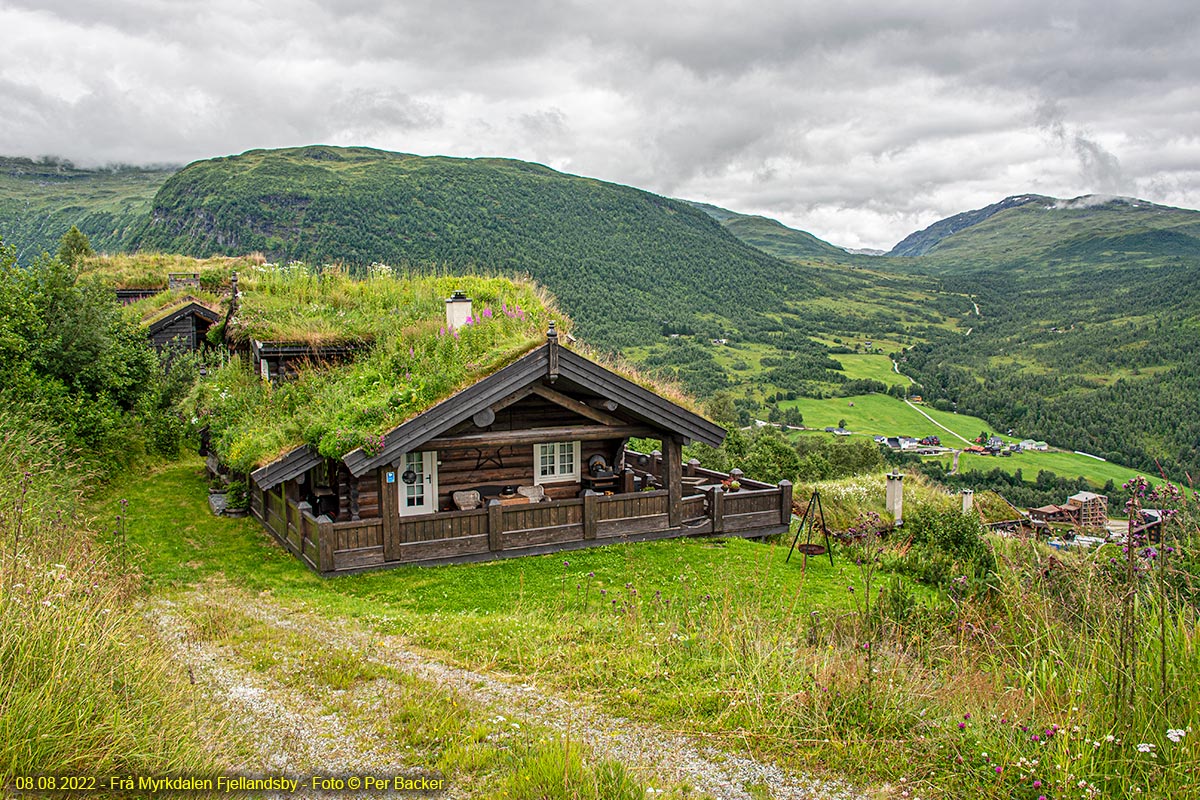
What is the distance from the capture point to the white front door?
52.1 feet

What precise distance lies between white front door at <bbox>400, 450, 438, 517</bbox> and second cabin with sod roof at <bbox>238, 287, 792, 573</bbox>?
0.02 m

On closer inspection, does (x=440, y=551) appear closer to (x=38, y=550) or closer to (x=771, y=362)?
(x=38, y=550)

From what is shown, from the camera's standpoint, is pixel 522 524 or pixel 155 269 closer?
pixel 522 524

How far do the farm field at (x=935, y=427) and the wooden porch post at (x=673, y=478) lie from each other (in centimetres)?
8558

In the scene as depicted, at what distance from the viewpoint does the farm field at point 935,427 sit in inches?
3839

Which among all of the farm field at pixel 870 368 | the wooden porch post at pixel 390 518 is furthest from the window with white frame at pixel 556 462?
the farm field at pixel 870 368

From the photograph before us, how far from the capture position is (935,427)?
391ft

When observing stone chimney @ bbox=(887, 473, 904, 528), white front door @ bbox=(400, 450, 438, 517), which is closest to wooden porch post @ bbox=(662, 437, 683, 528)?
white front door @ bbox=(400, 450, 438, 517)

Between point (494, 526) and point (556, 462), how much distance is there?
9.94 feet

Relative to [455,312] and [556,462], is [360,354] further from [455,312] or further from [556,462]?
[556,462]

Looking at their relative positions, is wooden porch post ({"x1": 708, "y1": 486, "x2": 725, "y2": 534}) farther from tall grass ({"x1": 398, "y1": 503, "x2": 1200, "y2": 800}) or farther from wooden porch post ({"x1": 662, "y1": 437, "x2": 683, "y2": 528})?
tall grass ({"x1": 398, "y1": 503, "x2": 1200, "y2": 800})

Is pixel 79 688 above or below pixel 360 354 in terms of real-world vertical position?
below

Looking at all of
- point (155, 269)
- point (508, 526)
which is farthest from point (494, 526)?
point (155, 269)

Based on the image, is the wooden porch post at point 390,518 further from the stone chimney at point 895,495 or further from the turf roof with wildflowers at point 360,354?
the stone chimney at point 895,495
